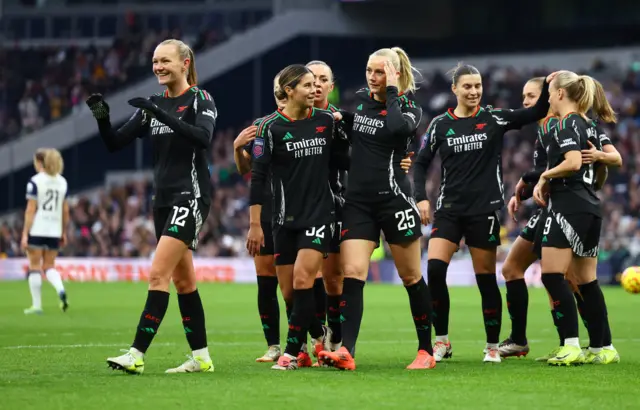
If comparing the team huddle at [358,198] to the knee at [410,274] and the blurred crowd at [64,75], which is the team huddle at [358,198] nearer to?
the knee at [410,274]

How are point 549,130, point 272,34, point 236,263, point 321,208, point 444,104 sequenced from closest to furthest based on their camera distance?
1. point 321,208
2. point 549,130
3. point 236,263
4. point 444,104
5. point 272,34

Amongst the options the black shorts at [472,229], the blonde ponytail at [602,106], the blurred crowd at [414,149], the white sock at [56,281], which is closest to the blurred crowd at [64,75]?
the blurred crowd at [414,149]

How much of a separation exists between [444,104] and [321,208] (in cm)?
2664

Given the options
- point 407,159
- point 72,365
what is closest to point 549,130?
point 407,159

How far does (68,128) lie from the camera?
39.7 metres

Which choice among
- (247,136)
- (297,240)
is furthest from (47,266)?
(297,240)

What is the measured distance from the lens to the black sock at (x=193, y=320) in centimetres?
927

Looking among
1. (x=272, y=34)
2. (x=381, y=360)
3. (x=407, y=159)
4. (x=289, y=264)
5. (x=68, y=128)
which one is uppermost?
(x=272, y=34)

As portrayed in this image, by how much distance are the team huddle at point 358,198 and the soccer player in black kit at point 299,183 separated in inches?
0.4

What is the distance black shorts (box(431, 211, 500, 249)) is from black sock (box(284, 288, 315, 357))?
1.58 metres

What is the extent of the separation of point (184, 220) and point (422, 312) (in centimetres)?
205

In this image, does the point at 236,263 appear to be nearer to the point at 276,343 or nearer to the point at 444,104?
the point at 444,104

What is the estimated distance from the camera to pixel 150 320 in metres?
8.91

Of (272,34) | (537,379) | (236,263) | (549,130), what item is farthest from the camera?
(272,34)
